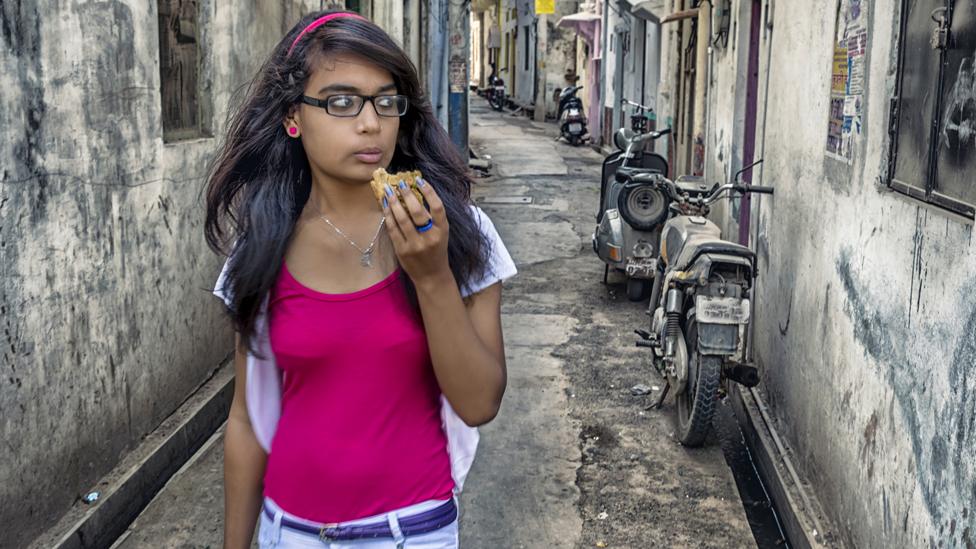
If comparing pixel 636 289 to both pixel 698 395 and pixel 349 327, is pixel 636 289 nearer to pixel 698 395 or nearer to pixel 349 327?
pixel 698 395

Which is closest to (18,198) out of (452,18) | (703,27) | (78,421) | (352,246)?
(78,421)

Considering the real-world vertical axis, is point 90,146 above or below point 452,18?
below

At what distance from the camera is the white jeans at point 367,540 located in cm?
197

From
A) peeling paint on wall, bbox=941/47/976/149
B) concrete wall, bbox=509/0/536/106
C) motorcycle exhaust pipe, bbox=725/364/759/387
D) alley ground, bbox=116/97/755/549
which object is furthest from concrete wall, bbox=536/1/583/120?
peeling paint on wall, bbox=941/47/976/149

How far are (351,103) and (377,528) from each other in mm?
785

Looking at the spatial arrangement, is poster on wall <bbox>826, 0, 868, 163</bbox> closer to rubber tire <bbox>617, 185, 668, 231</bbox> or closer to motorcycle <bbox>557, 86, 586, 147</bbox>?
rubber tire <bbox>617, 185, 668, 231</bbox>

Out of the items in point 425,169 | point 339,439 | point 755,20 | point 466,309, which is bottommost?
point 339,439

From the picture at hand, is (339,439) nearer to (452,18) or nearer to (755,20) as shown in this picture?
(755,20)

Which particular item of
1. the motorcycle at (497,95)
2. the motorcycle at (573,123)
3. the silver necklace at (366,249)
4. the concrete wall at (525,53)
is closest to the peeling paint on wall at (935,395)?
the silver necklace at (366,249)

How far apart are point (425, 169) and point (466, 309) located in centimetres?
31

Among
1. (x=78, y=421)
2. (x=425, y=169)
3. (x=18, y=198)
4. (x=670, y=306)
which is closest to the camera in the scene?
(x=425, y=169)

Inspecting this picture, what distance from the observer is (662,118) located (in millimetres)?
14125

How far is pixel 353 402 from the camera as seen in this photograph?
1946 millimetres

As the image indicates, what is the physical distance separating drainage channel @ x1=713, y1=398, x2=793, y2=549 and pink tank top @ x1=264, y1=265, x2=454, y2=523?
2.95 metres
